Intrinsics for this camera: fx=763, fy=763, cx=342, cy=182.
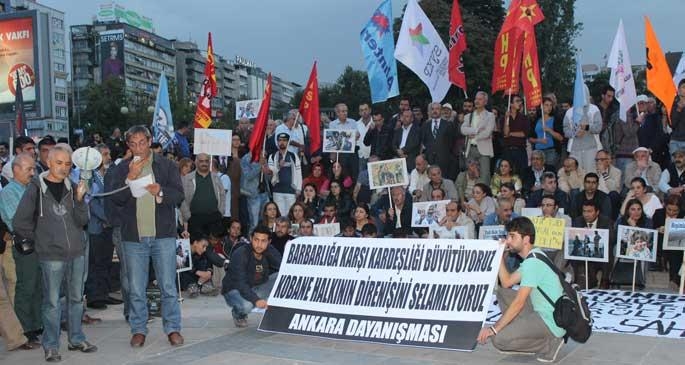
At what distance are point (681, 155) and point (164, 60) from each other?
487 ft

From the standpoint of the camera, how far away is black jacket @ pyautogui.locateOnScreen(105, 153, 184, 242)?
24.4 ft

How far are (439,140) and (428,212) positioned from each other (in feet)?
8.61

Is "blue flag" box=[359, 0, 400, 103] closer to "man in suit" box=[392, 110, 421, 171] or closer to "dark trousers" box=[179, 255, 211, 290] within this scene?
"man in suit" box=[392, 110, 421, 171]

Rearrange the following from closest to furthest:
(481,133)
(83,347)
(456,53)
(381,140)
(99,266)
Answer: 1. (83,347)
2. (99,266)
3. (481,133)
4. (381,140)
5. (456,53)

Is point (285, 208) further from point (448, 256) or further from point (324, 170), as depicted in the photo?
point (448, 256)

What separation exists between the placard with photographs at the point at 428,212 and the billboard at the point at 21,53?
32766 millimetres

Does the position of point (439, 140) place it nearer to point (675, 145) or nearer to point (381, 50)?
point (381, 50)

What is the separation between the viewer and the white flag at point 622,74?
1395cm

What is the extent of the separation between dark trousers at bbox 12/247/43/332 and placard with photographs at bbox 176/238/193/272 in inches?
115

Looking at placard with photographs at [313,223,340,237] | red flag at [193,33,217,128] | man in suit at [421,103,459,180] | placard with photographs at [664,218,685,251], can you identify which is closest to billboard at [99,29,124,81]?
red flag at [193,33,217,128]

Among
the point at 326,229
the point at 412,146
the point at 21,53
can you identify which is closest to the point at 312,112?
the point at 412,146

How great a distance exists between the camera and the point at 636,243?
34.9 ft

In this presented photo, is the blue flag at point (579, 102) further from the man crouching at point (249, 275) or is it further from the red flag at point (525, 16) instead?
the man crouching at point (249, 275)

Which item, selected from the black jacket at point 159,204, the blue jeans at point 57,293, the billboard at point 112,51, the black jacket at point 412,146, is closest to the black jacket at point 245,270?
the black jacket at point 159,204
